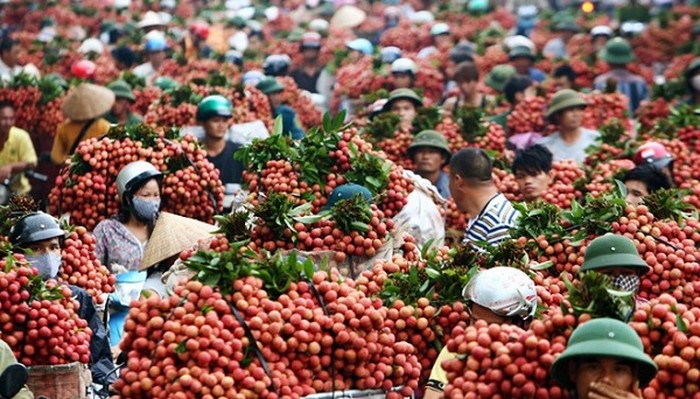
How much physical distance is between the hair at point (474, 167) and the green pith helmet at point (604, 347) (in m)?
4.01

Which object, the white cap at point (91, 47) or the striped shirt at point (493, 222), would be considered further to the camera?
the white cap at point (91, 47)

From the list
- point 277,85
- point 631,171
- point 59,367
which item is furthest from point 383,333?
point 277,85

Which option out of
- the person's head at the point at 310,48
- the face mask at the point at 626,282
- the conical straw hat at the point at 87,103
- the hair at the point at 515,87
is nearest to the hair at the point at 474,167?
the face mask at the point at 626,282

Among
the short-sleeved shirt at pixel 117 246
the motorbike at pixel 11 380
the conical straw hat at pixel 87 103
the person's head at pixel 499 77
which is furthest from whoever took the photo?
the person's head at pixel 499 77

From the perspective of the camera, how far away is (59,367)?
24.9ft

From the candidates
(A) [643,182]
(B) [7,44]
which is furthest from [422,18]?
(A) [643,182]

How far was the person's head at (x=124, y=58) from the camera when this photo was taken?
2048 cm

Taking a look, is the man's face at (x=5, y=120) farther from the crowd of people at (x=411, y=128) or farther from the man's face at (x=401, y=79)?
the man's face at (x=401, y=79)

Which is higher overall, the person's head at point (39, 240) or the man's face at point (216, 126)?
the person's head at point (39, 240)

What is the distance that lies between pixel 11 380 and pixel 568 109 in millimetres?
7574

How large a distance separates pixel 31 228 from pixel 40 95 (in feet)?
23.2

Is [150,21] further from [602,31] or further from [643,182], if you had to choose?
[643,182]

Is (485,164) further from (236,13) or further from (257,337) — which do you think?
(236,13)

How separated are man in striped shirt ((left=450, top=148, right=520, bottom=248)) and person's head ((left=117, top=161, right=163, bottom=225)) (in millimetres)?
1970
